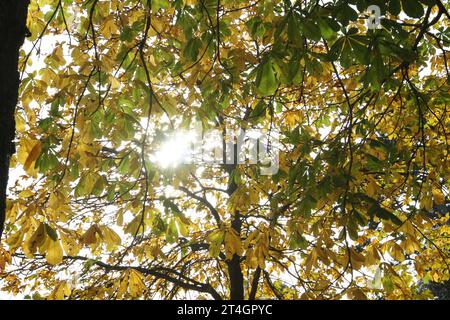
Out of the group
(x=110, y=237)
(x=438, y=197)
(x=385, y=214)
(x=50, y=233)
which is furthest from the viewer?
(x=438, y=197)

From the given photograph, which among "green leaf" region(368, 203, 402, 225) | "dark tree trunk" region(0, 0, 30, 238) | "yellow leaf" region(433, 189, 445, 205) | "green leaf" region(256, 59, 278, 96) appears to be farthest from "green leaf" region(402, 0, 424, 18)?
"yellow leaf" region(433, 189, 445, 205)

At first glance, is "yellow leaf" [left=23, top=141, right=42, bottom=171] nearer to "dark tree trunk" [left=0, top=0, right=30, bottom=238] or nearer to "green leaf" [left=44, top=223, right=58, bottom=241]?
"green leaf" [left=44, top=223, right=58, bottom=241]

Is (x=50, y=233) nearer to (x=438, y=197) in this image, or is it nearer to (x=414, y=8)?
(x=414, y=8)

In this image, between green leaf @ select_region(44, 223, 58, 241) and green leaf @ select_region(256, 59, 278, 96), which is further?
green leaf @ select_region(256, 59, 278, 96)

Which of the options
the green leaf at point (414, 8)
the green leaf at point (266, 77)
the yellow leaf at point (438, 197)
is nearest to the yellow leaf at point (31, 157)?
the green leaf at point (266, 77)

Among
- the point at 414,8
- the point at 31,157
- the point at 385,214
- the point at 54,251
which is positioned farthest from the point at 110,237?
the point at 414,8

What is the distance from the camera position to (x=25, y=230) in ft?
6.62

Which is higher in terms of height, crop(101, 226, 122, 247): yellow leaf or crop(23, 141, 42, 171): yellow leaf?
crop(23, 141, 42, 171): yellow leaf

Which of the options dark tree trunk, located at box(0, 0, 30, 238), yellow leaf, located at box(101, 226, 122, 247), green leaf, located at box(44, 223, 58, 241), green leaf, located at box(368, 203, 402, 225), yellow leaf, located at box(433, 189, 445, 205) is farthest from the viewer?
yellow leaf, located at box(433, 189, 445, 205)

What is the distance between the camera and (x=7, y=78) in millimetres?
1296

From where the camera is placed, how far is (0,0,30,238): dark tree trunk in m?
1.28

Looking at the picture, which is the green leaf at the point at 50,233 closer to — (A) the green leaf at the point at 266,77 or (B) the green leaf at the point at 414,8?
(A) the green leaf at the point at 266,77

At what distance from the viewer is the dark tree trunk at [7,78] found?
1281 mm
